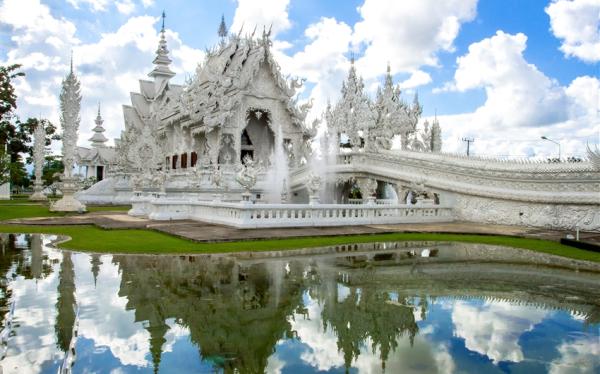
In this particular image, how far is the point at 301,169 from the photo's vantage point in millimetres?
25312

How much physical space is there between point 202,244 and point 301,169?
15.2 metres

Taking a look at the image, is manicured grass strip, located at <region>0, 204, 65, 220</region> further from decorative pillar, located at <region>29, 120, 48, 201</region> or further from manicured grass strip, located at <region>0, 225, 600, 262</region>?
decorative pillar, located at <region>29, 120, 48, 201</region>

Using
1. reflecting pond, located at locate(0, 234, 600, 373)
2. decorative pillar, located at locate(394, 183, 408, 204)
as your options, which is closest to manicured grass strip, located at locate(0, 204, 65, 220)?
reflecting pond, located at locate(0, 234, 600, 373)

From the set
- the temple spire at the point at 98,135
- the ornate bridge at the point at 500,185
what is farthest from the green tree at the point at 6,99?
the ornate bridge at the point at 500,185

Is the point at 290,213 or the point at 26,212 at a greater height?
the point at 290,213

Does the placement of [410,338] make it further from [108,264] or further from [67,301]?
[108,264]

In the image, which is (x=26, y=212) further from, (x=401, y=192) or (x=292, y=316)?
(x=292, y=316)

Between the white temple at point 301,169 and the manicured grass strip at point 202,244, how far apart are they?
249 centimetres

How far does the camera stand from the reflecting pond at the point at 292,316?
→ 3.97 meters

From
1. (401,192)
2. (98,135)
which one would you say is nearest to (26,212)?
(401,192)

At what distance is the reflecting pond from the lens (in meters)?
3.97

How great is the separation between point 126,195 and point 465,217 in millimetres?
22255

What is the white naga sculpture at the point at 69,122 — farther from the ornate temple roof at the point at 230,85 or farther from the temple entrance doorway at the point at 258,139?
the temple entrance doorway at the point at 258,139

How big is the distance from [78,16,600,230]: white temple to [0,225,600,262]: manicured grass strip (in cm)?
249
